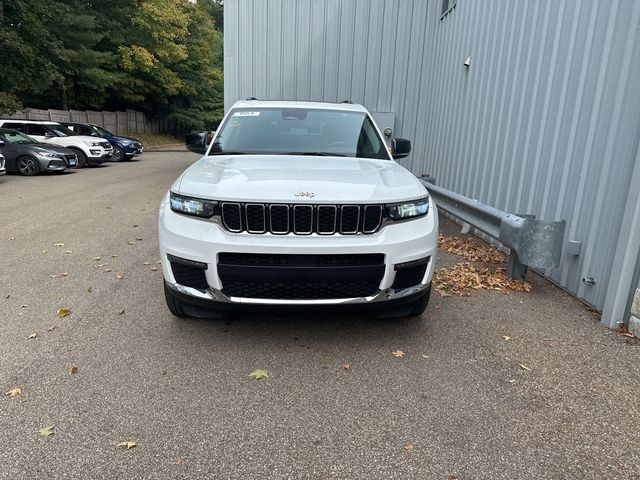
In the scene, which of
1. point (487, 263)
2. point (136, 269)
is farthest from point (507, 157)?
point (136, 269)

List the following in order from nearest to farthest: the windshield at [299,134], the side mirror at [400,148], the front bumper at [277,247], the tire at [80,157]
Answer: the front bumper at [277,247]
the windshield at [299,134]
the side mirror at [400,148]
the tire at [80,157]

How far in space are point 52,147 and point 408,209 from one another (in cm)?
1609

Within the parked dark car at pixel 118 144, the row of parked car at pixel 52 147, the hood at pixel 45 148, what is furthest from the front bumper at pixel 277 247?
the parked dark car at pixel 118 144

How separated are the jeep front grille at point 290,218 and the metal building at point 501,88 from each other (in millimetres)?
2423

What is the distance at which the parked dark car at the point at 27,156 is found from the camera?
14891mm

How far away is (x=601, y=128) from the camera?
4375 millimetres

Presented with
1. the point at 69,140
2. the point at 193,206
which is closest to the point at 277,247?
the point at 193,206

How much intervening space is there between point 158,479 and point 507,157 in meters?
5.66

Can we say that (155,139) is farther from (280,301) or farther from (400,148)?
(280,301)

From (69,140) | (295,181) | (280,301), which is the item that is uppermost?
(295,181)

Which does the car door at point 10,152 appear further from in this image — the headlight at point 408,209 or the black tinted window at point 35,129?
the headlight at point 408,209

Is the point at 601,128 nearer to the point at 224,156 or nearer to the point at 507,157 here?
the point at 507,157

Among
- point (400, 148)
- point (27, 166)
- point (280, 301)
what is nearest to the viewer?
point (280, 301)

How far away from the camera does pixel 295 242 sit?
124 inches
